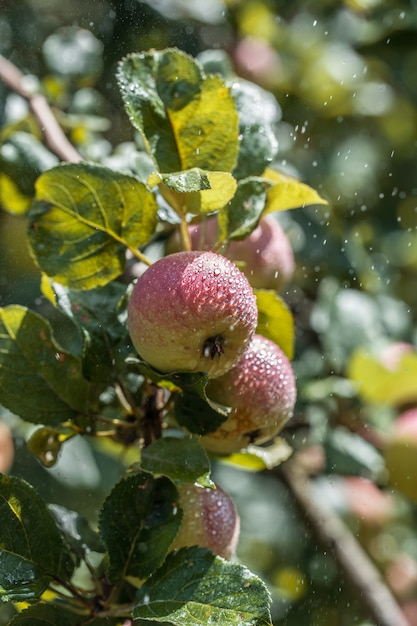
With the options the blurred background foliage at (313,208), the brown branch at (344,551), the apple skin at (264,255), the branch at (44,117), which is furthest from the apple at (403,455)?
the branch at (44,117)

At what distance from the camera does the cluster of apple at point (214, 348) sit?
0.53m

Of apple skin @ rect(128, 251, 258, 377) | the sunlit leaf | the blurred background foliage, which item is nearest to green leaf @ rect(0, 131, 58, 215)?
the blurred background foliage

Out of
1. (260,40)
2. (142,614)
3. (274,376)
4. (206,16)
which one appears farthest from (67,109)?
(142,614)

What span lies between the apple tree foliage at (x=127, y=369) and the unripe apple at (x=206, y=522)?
0.08ft

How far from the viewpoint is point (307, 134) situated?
66.3 inches

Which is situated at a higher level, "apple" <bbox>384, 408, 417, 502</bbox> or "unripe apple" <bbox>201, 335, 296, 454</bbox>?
"unripe apple" <bbox>201, 335, 296, 454</bbox>

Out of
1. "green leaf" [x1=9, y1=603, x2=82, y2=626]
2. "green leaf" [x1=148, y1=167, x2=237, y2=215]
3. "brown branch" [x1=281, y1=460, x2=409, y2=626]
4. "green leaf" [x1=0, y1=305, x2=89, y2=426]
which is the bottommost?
"brown branch" [x1=281, y1=460, x2=409, y2=626]

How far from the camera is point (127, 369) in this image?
0.65 m

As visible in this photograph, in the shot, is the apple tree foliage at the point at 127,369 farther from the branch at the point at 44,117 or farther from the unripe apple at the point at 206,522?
the branch at the point at 44,117

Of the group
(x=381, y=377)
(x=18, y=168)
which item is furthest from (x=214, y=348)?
(x=381, y=377)

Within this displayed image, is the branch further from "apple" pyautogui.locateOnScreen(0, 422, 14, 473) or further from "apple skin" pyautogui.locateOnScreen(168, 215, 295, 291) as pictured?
"apple" pyautogui.locateOnScreen(0, 422, 14, 473)

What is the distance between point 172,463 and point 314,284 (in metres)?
0.88

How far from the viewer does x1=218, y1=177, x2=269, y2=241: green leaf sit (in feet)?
2.09

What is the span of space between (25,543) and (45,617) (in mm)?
53
